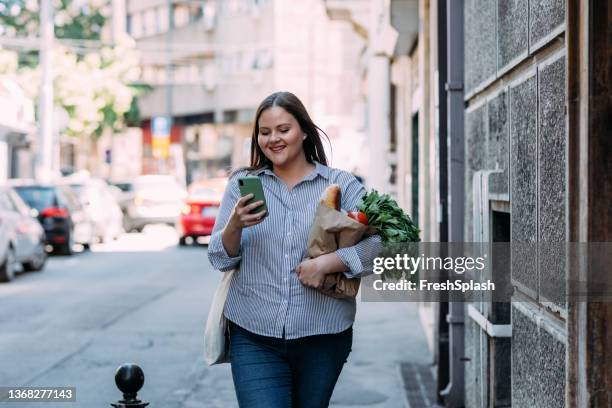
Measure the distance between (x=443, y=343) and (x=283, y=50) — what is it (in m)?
51.7

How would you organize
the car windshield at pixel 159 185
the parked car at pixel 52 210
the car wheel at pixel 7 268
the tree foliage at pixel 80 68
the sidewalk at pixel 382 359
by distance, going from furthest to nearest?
the tree foliage at pixel 80 68 → the car windshield at pixel 159 185 → the parked car at pixel 52 210 → the car wheel at pixel 7 268 → the sidewalk at pixel 382 359

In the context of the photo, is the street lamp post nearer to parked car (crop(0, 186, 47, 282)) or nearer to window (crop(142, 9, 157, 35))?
parked car (crop(0, 186, 47, 282))

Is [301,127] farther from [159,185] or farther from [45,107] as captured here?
[45,107]

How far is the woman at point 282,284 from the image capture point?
159 inches

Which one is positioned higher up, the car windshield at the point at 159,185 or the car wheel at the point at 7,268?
the car windshield at the point at 159,185

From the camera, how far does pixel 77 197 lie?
26.7m

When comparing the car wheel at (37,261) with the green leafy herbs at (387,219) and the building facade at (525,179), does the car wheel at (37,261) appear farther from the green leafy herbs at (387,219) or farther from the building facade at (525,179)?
the green leafy herbs at (387,219)

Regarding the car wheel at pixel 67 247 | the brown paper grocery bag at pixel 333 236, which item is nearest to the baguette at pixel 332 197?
the brown paper grocery bag at pixel 333 236

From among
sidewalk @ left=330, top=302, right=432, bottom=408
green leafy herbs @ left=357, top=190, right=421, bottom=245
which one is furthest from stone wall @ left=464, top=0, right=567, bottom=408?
sidewalk @ left=330, top=302, right=432, bottom=408

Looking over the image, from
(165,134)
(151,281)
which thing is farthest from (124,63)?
(151,281)

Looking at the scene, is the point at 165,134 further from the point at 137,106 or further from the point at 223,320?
the point at 223,320

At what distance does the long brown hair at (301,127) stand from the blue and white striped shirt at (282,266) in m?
0.16

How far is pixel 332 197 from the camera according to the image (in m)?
4.05

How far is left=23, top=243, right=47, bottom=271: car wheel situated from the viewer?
19672mm
